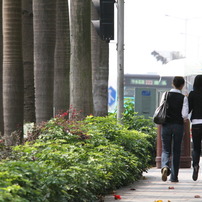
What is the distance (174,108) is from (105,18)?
9.87ft

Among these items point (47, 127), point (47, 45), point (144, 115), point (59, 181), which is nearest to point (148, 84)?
point (144, 115)

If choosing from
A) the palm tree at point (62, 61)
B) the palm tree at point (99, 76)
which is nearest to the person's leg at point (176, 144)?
the palm tree at point (62, 61)

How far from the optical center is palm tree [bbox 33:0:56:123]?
15727 mm

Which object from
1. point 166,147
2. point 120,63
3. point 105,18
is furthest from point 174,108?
point 120,63

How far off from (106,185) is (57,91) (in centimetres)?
714

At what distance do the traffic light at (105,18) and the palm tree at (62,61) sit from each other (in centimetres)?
271

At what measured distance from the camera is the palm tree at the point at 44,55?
51.6ft

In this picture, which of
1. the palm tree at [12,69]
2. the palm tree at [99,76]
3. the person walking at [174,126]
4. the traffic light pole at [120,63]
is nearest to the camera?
the person walking at [174,126]

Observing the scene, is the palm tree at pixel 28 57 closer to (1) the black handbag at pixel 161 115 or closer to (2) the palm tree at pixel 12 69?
(2) the palm tree at pixel 12 69

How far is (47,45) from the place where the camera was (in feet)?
52.2

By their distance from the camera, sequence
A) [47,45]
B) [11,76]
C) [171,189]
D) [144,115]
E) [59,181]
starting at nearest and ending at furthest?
[59,181] → [171,189] → [11,76] → [47,45] → [144,115]

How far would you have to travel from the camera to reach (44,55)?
15852 mm

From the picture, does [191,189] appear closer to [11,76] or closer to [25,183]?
[11,76]

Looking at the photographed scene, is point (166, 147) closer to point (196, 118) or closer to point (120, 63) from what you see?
point (196, 118)
